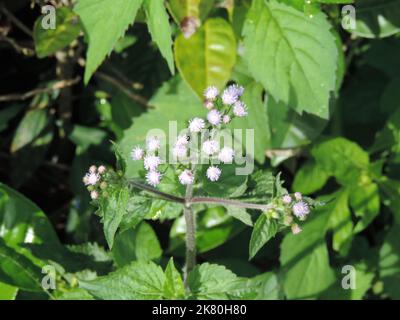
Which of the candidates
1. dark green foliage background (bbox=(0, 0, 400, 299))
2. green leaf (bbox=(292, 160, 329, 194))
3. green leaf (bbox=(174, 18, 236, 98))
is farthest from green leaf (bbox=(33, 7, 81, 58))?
green leaf (bbox=(292, 160, 329, 194))

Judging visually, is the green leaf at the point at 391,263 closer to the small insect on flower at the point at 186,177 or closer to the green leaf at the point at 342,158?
the green leaf at the point at 342,158

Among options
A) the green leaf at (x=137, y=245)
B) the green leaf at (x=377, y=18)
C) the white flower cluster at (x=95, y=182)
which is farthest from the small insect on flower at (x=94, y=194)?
the green leaf at (x=377, y=18)

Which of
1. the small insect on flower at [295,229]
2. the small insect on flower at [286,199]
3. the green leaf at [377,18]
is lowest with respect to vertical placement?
the small insect on flower at [295,229]

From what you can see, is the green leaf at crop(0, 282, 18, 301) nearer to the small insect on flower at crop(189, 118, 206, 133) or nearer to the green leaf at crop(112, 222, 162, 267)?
the green leaf at crop(112, 222, 162, 267)

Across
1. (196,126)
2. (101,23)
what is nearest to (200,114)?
(101,23)

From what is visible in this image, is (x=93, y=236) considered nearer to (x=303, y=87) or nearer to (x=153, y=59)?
(x=153, y=59)
